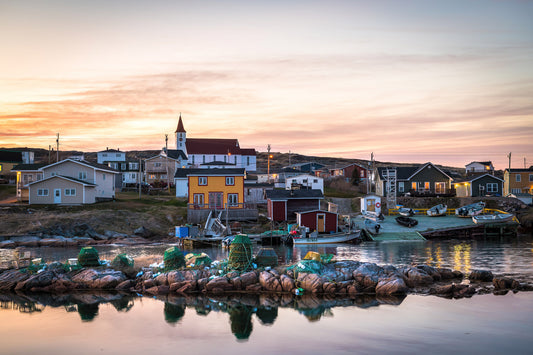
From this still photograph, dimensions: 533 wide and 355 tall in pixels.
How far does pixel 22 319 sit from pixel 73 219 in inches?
1055

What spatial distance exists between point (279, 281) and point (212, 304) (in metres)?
4.10

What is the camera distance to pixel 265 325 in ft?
72.3

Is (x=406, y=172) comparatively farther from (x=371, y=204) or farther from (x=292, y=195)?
(x=292, y=195)

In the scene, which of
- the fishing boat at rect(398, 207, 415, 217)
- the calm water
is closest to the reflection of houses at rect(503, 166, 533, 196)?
the fishing boat at rect(398, 207, 415, 217)

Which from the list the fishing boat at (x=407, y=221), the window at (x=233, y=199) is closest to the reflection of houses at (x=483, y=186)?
the fishing boat at (x=407, y=221)

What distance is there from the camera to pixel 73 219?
48.9m

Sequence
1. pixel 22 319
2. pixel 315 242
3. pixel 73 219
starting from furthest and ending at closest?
pixel 73 219 → pixel 315 242 → pixel 22 319

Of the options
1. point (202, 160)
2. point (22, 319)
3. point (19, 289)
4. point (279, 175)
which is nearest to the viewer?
point (22, 319)

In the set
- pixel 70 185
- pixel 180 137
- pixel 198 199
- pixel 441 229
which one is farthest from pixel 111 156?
pixel 441 229

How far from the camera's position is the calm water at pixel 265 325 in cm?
1923

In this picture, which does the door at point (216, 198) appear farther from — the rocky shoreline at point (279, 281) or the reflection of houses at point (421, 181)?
the reflection of houses at point (421, 181)

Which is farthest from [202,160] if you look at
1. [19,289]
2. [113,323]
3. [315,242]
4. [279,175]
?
[113,323]

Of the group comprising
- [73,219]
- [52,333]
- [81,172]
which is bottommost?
[52,333]

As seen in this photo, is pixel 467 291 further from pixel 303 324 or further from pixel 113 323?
pixel 113 323
